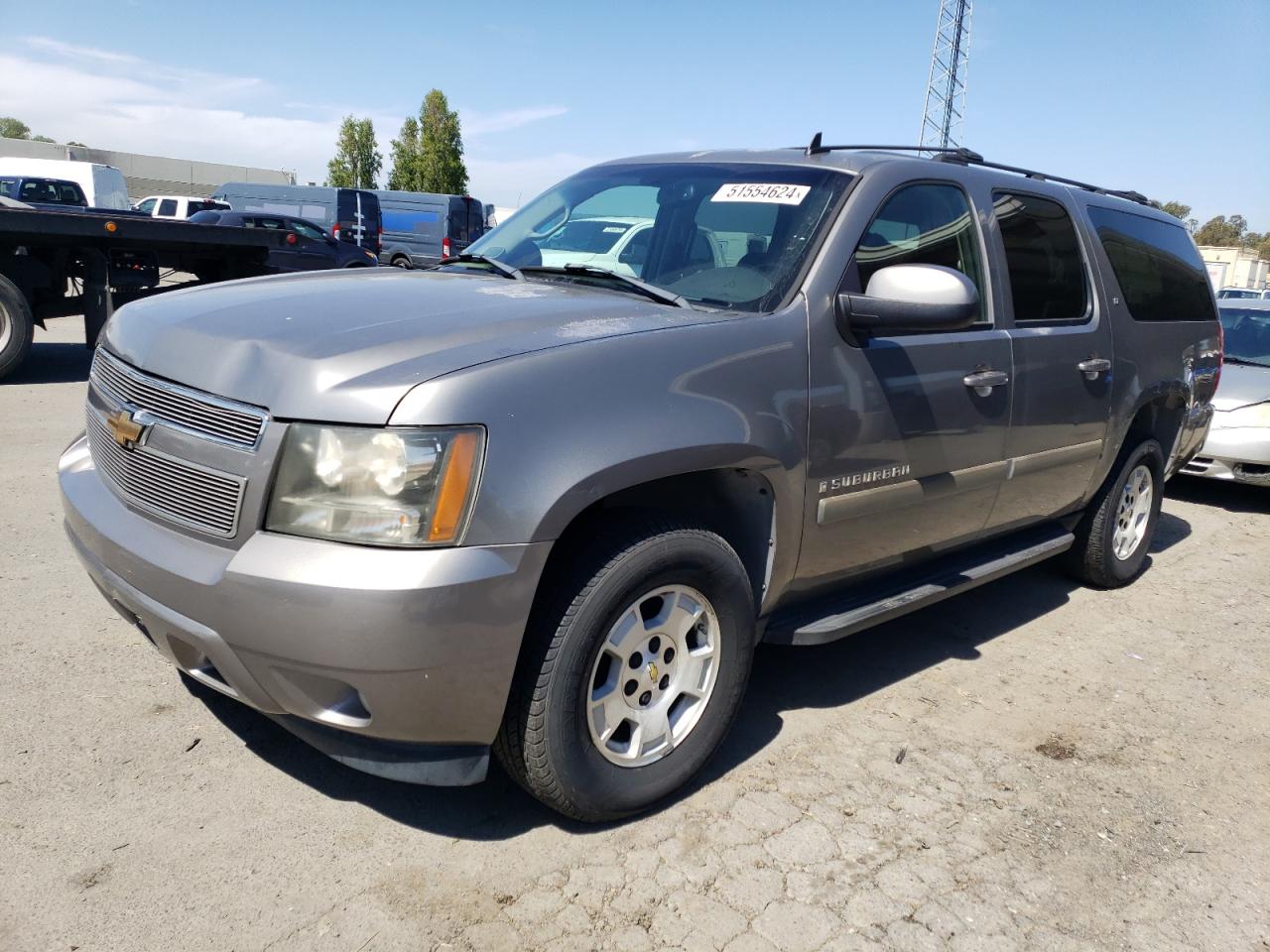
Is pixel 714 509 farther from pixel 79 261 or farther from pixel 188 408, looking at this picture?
pixel 79 261

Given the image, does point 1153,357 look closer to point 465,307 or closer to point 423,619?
point 465,307

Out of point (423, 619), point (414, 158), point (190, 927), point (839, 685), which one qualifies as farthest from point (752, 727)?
point (414, 158)

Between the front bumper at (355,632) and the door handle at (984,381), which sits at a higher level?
the door handle at (984,381)

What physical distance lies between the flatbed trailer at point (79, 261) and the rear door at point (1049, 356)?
6.83 m

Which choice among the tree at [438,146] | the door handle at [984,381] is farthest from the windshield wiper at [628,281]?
the tree at [438,146]

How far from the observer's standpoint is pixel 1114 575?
205 inches

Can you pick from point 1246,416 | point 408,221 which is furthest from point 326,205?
point 1246,416

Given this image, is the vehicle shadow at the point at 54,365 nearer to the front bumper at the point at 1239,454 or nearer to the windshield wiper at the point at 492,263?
→ the windshield wiper at the point at 492,263

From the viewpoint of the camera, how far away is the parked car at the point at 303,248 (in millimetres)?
10859

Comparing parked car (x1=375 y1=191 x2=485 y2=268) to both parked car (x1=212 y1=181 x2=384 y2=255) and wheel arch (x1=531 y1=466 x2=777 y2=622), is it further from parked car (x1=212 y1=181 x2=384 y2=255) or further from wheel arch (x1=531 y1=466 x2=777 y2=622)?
wheel arch (x1=531 y1=466 x2=777 y2=622)

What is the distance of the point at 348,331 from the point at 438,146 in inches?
1768

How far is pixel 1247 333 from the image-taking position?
8.88 m

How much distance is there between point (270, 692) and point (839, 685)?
2238 millimetres

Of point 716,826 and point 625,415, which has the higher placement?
point 625,415
